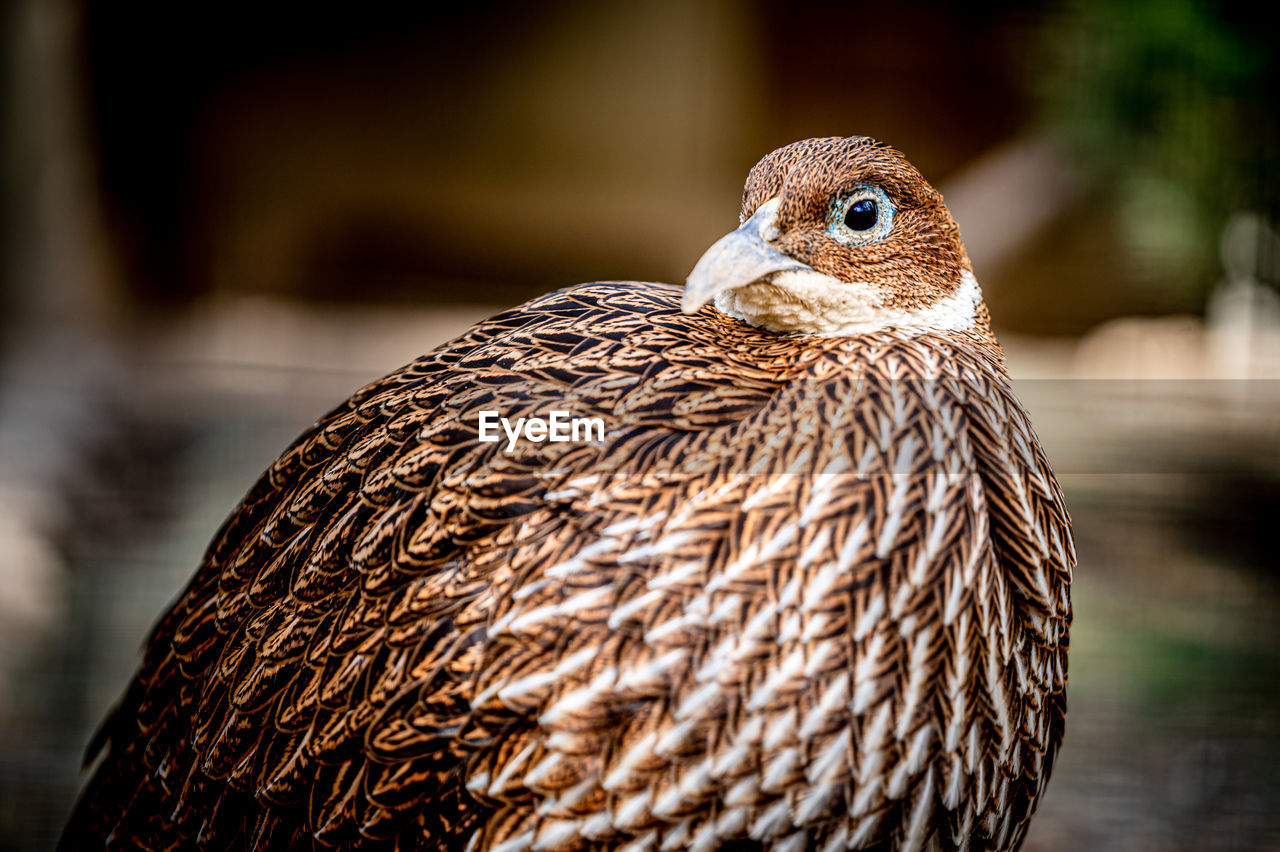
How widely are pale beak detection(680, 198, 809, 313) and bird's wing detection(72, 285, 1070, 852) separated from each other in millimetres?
93

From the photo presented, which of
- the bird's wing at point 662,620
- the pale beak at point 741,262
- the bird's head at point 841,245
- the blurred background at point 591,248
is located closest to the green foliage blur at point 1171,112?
the blurred background at point 591,248

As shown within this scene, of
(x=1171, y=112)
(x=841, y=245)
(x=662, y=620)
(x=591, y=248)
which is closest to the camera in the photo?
(x=662, y=620)

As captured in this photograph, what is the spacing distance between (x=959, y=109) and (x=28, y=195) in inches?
125

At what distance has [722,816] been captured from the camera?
2.55ft

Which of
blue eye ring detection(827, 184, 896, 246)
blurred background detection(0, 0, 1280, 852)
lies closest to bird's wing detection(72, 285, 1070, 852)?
blue eye ring detection(827, 184, 896, 246)

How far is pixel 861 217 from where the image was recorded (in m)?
0.93

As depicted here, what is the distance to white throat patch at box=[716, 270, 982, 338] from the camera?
93cm

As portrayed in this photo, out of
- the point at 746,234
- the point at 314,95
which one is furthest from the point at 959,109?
the point at 746,234

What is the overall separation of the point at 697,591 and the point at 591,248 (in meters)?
3.34

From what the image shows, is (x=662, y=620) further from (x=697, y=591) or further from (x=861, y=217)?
(x=861, y=217)

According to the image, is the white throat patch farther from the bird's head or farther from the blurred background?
the blurred background

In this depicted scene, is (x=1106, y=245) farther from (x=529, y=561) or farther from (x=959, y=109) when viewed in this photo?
(x=529, y=561)

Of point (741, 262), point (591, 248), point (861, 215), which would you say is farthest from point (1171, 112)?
point (591, 248)

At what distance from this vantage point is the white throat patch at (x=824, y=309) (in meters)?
0.93
